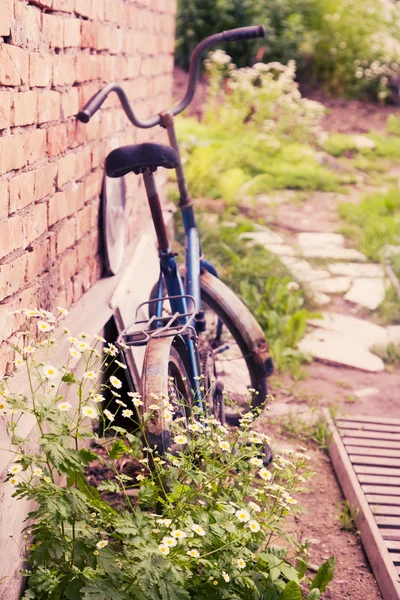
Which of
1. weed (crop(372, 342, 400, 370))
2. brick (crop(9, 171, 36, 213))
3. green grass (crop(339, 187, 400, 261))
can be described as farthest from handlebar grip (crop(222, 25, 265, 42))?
green grass (crop(339, 187, 400, 261))

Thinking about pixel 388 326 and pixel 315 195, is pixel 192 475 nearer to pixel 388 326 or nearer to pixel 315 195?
pixel 388 326

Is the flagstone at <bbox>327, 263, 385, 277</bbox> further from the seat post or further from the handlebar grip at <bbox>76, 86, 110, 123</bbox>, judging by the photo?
the handlebar grip at <bbox>76, 86, 110, 123</bbox>

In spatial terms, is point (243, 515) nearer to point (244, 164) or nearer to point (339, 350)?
point (339, 350)

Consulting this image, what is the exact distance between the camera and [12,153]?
80.7 inches

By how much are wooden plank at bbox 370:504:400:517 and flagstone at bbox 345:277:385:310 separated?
2.47 meters

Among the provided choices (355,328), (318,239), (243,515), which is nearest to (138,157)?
(243,515)

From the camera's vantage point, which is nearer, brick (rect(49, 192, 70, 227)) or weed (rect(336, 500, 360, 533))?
brick (rect(49, 192, 70, 227))

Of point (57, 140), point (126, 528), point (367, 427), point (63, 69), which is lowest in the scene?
point (367, 427)

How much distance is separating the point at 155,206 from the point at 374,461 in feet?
4.94

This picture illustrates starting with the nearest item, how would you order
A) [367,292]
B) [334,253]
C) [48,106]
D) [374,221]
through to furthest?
[48,106] → [367,292] → [334,253] → [374,221]

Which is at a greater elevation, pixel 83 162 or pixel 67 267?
pixel 83 162

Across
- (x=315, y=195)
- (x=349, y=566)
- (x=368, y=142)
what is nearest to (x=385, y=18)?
(x=368, y=142)

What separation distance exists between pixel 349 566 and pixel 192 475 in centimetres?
102

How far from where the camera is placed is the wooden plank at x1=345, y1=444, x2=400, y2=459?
3281 mm
